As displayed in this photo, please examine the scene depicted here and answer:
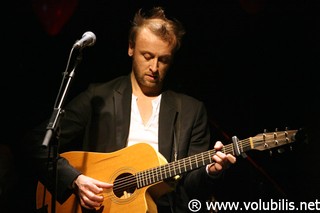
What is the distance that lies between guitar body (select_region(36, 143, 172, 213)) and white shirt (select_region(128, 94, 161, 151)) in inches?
8.6

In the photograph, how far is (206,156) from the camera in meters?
2.47

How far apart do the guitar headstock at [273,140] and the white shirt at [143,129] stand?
2.71 feet

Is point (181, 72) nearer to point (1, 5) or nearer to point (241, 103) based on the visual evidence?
point (241, 103)

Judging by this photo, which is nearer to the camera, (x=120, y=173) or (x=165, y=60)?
(x=120, y=173)

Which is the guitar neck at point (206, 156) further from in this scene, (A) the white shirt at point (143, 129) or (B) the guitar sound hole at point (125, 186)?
(A) the white shirt at point (143, 129)

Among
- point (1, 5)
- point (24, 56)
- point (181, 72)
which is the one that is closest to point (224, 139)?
point (181, 72)

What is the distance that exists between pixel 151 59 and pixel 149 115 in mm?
443

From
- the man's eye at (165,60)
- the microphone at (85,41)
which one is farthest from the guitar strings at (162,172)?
the microphone at (85,41)

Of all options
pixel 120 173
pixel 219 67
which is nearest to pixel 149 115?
pixel 120 173

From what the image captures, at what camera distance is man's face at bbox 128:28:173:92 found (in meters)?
2.87

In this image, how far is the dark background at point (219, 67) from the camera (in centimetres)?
364
